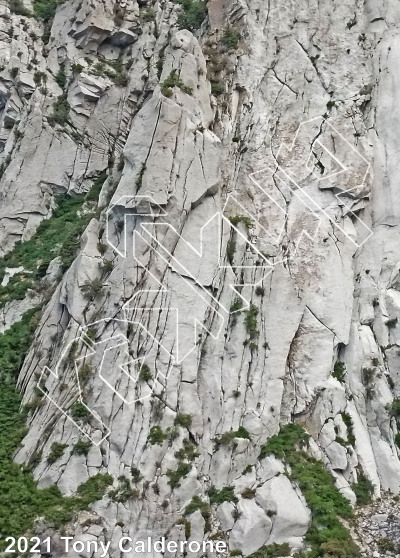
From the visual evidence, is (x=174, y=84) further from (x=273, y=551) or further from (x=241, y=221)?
(x=273, y=551)

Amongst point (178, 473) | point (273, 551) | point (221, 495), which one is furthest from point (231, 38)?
point (273, 551)

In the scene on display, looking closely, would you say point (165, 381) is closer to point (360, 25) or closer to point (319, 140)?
point (319, 140)

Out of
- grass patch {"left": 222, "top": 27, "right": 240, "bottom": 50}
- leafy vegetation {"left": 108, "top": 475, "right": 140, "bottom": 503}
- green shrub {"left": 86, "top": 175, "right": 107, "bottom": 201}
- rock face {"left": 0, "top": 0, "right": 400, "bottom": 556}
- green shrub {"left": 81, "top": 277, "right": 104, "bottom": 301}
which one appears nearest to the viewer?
leafy vegetation {"left": 108, "top": 475, "right": 140, "bottom": 503}

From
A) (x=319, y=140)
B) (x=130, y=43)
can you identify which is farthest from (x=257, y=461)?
(x=130, y=43)

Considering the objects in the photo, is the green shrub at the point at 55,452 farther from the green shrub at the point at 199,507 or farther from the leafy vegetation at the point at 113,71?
the leafy vegetation at the point at 113,71

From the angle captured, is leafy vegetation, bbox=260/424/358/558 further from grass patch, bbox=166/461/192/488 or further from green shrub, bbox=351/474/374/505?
grass patch, bbox=166/461/192/488

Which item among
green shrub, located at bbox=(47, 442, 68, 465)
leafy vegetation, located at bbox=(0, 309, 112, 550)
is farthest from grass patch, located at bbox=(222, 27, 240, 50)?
green shrub, located at bbox=(47, 442, 68, 465)
